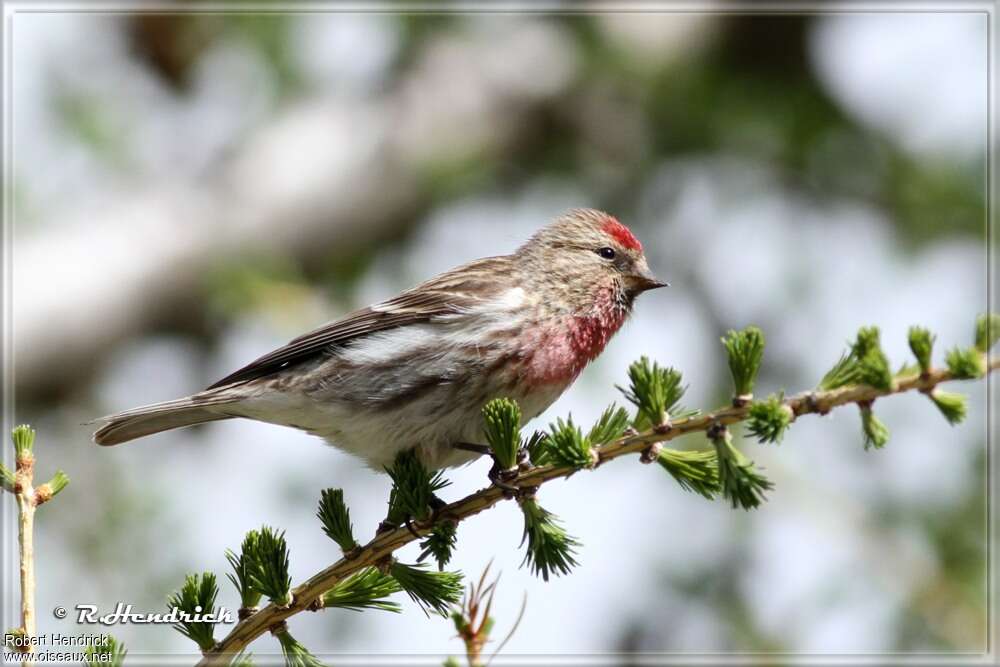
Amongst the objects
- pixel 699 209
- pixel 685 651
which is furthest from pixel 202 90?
pixel 685 651

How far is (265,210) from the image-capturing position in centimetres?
858

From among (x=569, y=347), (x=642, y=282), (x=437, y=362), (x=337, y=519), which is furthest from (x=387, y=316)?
(x=337, y=519)

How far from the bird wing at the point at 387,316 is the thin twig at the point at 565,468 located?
1610 millimetres

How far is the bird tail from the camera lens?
4.60 m

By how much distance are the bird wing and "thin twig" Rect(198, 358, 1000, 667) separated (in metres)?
1.61

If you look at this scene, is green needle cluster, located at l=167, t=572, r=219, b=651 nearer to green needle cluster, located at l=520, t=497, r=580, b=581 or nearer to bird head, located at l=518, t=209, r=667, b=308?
green needle cluster, located at l=520, t=497, r=580, b=581

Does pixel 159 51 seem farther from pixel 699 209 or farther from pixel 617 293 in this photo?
pixel 617 293

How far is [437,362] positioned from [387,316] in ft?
1.86

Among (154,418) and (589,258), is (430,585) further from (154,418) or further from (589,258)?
(589,258)

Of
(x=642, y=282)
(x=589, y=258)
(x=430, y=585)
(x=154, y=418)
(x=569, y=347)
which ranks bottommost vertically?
(x=430, y=585)

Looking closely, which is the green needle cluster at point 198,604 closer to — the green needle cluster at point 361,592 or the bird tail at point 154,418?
the green needle cluster at point 361,592

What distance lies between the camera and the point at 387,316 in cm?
488

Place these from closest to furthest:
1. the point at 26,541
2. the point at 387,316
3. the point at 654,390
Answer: the point at 26,541, the point at 654,390, the point at 387,316

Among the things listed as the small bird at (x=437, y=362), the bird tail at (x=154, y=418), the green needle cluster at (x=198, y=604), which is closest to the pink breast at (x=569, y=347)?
the small bird at (x=437, y=362)
